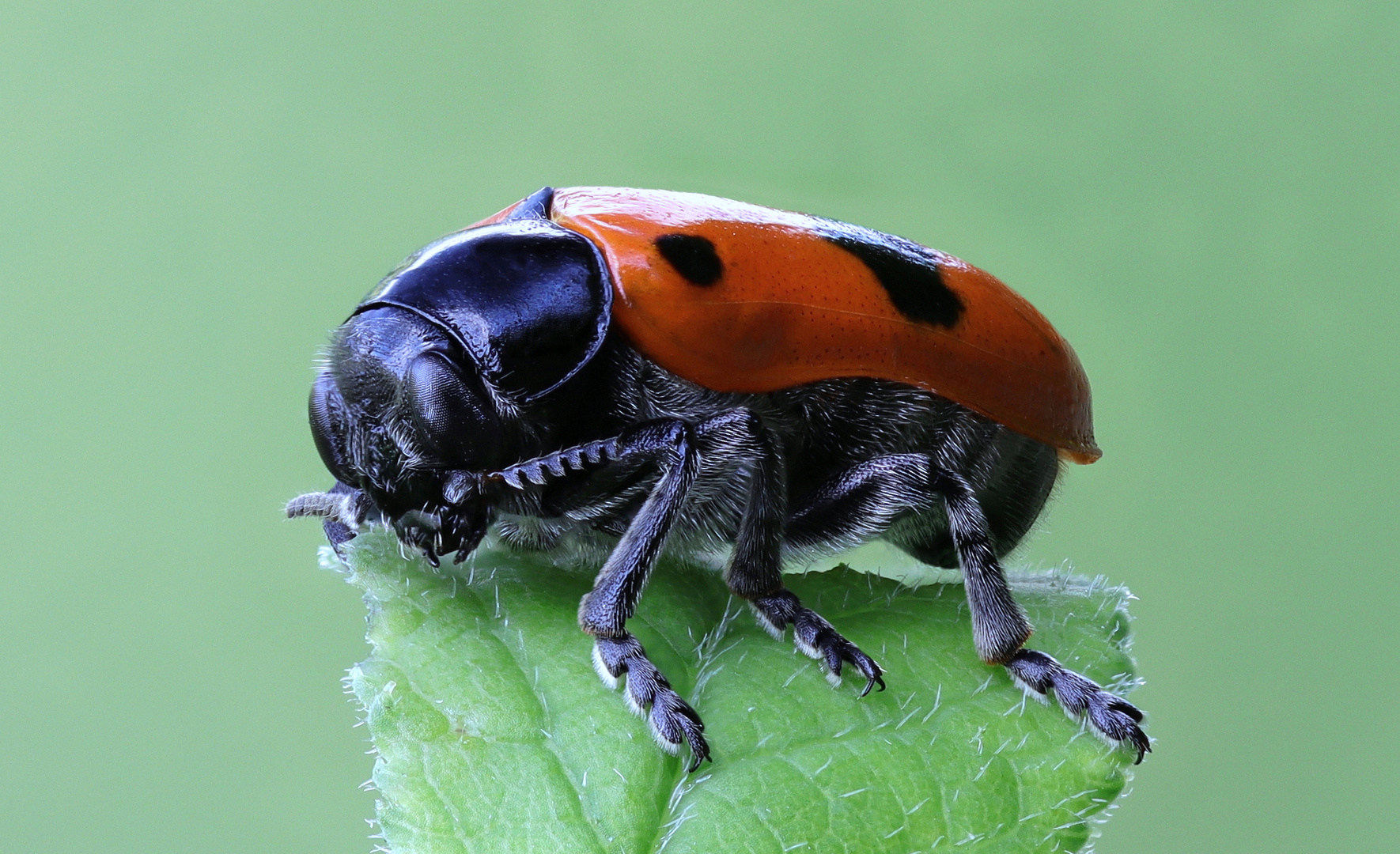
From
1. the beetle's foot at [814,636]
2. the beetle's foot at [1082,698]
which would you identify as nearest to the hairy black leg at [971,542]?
the beetle's foot at [1082,698]

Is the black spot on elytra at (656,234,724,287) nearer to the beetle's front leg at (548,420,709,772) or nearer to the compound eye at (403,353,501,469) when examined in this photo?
the beetle's front leg at (548,420,709,772)

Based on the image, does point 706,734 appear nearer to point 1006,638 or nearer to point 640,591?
point 640,591

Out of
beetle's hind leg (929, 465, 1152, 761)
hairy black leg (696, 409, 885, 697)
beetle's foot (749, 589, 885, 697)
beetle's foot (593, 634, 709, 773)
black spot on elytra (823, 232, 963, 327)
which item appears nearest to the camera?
beetle's foot (593, 634, 709, 773)

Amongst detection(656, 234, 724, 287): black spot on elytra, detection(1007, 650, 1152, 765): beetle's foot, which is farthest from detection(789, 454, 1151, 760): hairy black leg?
detection(656, 234, 724, 287): black spot on elytra

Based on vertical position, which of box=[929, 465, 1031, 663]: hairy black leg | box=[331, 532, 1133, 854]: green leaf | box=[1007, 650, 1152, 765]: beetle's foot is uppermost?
Result: box=[929, 465, 1031, 663]: hairy black leg

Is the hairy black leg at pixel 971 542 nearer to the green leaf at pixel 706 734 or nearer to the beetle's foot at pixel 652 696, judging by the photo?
the green leaf at pixel 706 734

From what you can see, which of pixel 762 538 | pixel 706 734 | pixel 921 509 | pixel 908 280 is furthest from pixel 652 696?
pixel 908 280

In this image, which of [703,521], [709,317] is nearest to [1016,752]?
[703,521]
